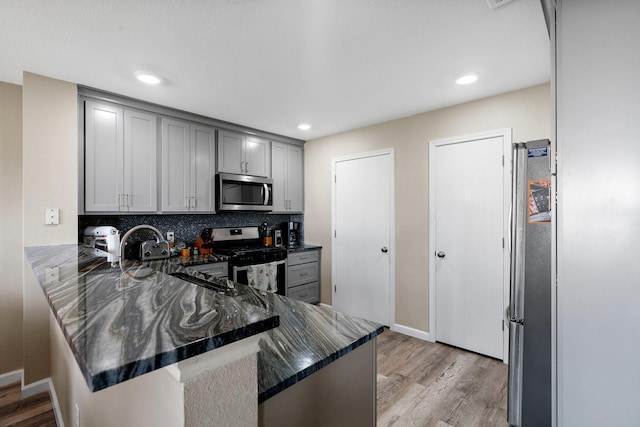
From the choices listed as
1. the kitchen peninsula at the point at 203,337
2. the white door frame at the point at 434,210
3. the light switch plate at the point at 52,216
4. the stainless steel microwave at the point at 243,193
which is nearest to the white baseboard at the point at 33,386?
the light switch plate at the point at 52,216

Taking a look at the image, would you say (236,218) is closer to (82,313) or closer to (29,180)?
(29,180)

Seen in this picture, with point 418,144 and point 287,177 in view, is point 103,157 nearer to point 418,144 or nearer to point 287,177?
point 287,177

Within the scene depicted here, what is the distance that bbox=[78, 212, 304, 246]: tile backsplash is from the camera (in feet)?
9.92

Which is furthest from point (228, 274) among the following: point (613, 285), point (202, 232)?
point (613, 285)

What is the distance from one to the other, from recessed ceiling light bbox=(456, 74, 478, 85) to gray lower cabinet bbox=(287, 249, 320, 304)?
2644 mm

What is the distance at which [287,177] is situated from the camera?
433cm

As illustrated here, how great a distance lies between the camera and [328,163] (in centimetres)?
423

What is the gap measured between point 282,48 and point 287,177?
239cm

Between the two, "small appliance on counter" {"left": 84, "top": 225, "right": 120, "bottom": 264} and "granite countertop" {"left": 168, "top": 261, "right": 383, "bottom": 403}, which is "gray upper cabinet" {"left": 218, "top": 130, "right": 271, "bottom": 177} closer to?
"small appliance on counter" {"left": 84, "top": 225, "right": 120, "bottom": 264}

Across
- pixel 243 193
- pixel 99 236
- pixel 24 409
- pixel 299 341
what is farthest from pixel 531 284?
pixel 24 409

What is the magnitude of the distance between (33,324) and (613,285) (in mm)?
3539

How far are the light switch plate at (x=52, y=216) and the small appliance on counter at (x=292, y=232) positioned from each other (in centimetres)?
262

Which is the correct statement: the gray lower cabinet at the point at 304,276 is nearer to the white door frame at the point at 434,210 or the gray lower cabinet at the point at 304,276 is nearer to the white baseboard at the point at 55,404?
the white door frame at the point at 434,210

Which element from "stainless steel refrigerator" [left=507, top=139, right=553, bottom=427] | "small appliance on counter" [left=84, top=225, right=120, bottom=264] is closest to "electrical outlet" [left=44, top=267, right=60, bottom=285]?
"small appliance on counter" [left=84, top=225, right=120, bottom=264]
